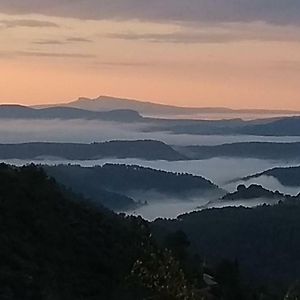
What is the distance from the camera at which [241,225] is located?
229 ft

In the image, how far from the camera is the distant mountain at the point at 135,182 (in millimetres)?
105188

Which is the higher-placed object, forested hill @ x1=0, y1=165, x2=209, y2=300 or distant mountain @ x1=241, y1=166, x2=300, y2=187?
forested hill @ x1=0, y1=165, x2=209, y2=300

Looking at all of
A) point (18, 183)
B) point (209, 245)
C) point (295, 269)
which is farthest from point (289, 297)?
point (209, 245)

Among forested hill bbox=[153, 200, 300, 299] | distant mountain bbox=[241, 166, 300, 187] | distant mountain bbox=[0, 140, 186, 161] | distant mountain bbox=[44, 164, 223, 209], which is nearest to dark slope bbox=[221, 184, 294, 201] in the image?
distant mountain bbox=[44, 164, 223, 209]

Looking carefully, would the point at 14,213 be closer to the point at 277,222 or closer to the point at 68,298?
the point at 68,298

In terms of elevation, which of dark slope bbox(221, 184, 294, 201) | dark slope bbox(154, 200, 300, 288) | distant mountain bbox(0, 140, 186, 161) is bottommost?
dark slope bbox(154, 200, 300, 288)

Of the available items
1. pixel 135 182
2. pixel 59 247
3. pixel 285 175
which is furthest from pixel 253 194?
pixel 59 247

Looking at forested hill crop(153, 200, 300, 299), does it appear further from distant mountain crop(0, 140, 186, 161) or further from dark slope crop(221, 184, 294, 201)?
distant mountain crop(0, 140, 186, 161)

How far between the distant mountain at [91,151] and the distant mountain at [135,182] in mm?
23560

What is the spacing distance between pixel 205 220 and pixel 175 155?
100m

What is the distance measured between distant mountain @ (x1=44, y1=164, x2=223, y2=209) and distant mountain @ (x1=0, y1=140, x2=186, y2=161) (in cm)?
2356

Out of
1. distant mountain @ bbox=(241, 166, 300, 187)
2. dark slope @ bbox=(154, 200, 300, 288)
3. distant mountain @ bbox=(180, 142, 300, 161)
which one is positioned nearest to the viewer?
dark slope @ bbox=(154, 200, 300, 288)

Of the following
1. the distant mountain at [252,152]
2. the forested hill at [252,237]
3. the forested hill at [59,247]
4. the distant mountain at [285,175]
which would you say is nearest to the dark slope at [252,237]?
the forested hill at [252,237]

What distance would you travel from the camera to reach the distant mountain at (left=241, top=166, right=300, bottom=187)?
137 metres
